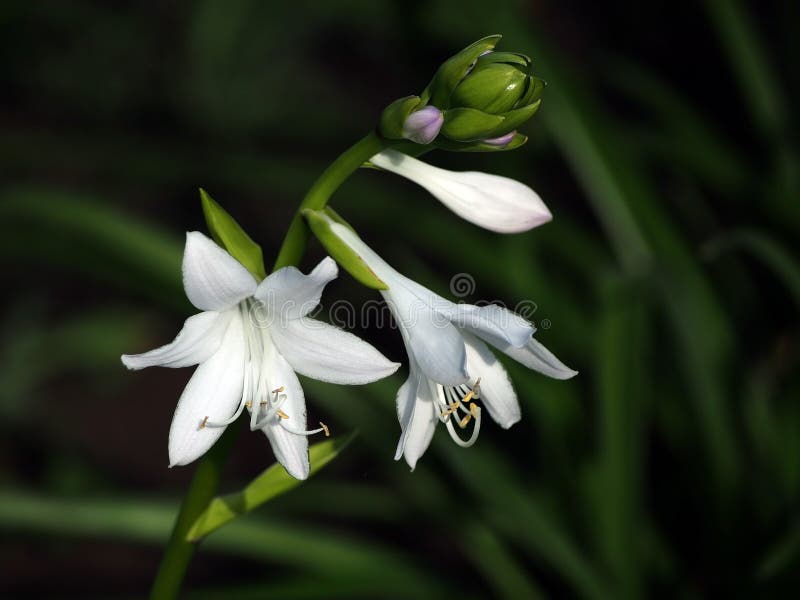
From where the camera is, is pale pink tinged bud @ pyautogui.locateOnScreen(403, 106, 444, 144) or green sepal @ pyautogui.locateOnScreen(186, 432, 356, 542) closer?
pale pink tinged bud @ pyautogui.locateOnScreen(403, 106, 444, 144)

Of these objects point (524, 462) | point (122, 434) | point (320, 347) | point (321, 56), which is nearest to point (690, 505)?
point (524, 462)

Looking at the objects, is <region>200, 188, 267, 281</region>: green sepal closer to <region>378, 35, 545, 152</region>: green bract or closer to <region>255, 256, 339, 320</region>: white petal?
<region>255, 256, 339, 320</region>: white petal

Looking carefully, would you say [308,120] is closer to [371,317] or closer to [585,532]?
[371,317]

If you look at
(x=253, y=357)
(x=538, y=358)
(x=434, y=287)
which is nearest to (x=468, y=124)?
(x=538, y=358)

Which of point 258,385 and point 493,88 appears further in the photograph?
point 258,385

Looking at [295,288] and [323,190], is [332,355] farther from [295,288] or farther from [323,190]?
[323,190]

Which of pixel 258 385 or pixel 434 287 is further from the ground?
pixel 258 385

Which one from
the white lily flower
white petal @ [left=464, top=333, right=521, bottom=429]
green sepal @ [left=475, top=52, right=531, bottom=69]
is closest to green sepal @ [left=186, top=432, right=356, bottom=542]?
white petal @ [left=464, top=333, right=521, bottom=429]
